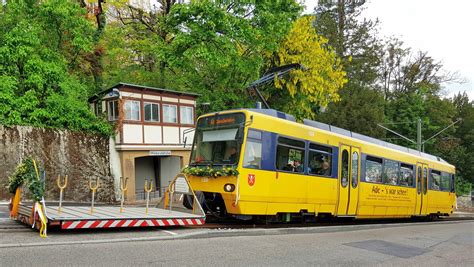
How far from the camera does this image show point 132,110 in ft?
76.8

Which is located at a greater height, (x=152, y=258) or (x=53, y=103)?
(x=53, y=103)

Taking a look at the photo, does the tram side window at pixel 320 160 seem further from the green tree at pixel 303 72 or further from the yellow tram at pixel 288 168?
the green tree at pixel 303 72

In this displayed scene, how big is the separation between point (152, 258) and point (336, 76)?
19.2 m

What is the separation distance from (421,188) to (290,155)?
31.9ft

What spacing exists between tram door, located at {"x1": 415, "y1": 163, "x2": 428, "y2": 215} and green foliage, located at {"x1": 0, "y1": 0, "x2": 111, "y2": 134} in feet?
49.6

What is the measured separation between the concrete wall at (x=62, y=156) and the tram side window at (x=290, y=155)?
12353 millimetres

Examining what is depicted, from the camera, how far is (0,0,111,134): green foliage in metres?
19.1

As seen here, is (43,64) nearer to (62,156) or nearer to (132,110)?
(62,156)

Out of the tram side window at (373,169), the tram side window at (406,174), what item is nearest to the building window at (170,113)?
the tram side window at (373,169)

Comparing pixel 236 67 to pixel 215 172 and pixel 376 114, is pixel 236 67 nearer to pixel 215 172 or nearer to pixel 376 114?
pixel 215 172

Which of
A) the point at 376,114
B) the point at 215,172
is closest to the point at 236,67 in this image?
the point at 215,172

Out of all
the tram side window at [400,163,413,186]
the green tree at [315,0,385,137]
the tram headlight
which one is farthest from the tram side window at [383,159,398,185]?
the green tree at [315,0,385,137]

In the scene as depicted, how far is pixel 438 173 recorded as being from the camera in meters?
20.8

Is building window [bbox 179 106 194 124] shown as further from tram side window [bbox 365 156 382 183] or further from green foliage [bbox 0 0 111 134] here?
tram side window [bbox 365 156 382 183]
